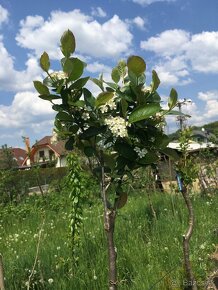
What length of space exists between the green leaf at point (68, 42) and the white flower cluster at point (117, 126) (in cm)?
44

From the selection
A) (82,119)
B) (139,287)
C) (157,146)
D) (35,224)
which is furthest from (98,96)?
(35,224)

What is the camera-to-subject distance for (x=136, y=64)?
2.50m

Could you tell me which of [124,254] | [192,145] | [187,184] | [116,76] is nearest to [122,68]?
[116,76]

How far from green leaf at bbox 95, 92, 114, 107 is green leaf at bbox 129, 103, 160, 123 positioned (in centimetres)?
16

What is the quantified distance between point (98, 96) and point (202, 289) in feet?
7.75

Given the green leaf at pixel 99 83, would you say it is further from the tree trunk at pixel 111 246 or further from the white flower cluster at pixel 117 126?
the tree trunk at pixel 111 246

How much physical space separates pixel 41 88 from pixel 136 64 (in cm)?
54

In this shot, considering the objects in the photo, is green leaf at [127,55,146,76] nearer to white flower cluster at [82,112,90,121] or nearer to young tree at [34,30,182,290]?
young tree at [34,30,182,290]

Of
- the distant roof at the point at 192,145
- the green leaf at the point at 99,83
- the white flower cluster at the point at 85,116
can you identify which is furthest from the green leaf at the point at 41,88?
the distant roof at the point at 192,145

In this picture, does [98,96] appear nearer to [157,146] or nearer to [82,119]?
[82,119]

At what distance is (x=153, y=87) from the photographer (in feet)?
8.55

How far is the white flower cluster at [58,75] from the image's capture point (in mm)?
2453

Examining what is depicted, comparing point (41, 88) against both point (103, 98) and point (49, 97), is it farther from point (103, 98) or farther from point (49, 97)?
point (103, 98)

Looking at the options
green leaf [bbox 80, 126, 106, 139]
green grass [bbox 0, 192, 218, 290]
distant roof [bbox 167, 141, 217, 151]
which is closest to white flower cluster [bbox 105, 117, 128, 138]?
green leaf [bbox 80, 126, 106, 139]
